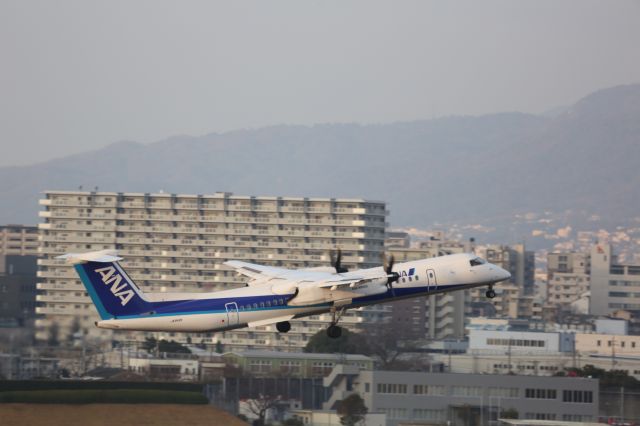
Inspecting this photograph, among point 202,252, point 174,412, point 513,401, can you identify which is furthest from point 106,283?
point 202,252

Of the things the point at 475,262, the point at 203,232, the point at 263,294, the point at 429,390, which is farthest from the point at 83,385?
the point at 203,232

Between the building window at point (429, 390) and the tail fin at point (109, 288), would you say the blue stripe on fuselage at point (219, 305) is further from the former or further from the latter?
the building window at point (429, 390)

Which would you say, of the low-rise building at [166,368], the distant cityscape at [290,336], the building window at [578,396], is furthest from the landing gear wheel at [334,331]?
the building window at [578,396]

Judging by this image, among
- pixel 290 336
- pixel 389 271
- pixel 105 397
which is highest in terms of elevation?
pixel 389 271

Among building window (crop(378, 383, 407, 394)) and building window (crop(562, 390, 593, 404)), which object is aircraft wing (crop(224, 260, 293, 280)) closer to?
building window (crop(378, 383, 407, 394))

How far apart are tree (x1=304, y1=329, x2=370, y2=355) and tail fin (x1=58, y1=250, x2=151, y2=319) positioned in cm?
4907

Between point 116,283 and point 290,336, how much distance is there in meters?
82.3

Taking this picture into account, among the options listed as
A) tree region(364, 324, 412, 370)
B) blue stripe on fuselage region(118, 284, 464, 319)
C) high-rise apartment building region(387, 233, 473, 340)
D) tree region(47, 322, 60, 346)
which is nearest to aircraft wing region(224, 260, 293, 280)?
blue stripe on fuselage region(118, 284, 464, 319)

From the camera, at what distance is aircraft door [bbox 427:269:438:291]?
56594 millimetres

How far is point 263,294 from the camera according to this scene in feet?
176

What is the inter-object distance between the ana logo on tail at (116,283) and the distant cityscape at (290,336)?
9386mm

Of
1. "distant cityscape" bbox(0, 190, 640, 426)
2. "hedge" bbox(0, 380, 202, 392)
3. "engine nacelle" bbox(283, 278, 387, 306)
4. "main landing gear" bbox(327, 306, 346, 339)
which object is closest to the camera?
"engine nacelle" bbox(283, 278, 387, 306)

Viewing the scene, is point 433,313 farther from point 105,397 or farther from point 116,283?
point 116,283

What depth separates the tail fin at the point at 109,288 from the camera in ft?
169
